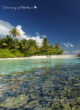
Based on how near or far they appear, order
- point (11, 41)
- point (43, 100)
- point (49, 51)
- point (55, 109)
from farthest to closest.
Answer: point (49, 51) < point (11, 41) < point (43, 100) < point (55, 109)

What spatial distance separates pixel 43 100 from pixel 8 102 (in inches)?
64.6

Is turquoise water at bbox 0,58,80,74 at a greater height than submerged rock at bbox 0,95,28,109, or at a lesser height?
greater

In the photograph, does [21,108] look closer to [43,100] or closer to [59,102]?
[43,100]

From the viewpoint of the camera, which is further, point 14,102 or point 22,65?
point 22,65

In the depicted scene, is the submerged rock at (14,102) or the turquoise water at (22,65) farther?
the turquoise water at (22,65)

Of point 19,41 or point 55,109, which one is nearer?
point 55,109

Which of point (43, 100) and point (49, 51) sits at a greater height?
point (49, 51)

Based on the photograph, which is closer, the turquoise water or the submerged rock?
the submerged rock

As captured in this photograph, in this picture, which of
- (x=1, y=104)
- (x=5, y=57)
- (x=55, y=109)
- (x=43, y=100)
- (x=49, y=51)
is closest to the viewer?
(x=55, y=109)

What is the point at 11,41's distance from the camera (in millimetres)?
59375

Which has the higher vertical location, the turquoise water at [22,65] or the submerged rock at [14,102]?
the turquoise water at [22,65]

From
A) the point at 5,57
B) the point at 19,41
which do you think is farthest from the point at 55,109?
the point at 19,41

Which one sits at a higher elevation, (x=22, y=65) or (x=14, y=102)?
(x=22, y=65)

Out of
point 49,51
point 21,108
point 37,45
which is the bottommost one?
point 21,108
